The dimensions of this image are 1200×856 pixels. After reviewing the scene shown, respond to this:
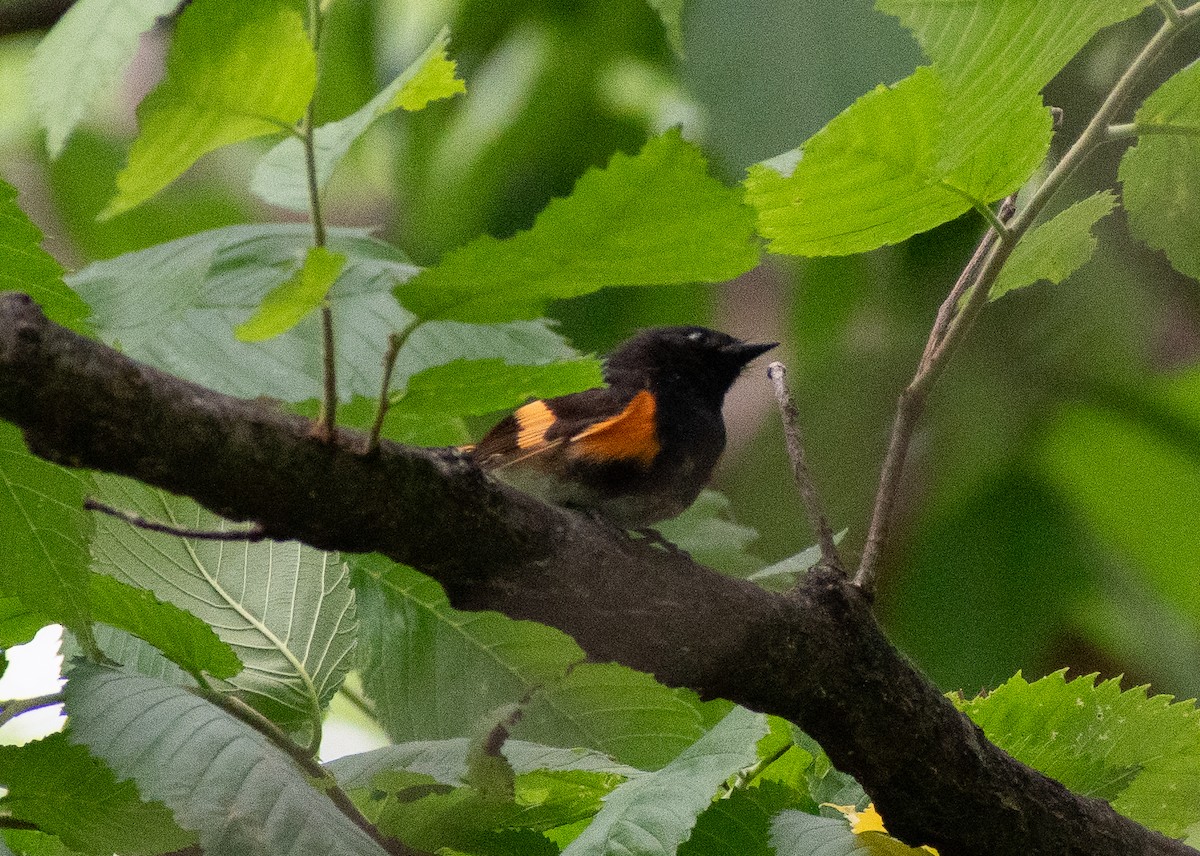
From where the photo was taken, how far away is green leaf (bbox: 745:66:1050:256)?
1195 mm

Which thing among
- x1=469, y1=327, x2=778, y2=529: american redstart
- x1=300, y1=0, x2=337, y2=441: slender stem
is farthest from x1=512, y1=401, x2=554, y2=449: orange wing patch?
x1=300, y1=0, x2=337, y2=441: slender stem

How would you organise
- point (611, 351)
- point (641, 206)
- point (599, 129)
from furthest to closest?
point (611, 351) < point (599, 129) < point (641, 206)

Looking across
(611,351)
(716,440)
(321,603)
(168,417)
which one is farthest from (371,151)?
(168,417)

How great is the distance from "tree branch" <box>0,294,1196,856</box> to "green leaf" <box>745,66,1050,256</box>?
389mm

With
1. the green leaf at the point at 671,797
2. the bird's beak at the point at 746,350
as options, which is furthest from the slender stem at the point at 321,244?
the bird's beak at the point at 746,350

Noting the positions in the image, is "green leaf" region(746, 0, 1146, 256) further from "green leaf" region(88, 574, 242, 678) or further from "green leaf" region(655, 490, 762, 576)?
"green leaf" region(655, 490, 762, 576)

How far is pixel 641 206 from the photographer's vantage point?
0.83 meters

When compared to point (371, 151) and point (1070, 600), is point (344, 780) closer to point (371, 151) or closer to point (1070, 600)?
point (1070, 600)

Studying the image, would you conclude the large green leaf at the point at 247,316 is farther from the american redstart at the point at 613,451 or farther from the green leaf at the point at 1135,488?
the green leaf at the point at 1135,488

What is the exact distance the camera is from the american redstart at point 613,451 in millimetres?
2043

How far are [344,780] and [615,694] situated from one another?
42 centimetres

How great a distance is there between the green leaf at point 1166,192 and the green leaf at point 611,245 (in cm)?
71

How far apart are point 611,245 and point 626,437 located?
1.24 metres

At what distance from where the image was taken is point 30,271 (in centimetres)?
111
